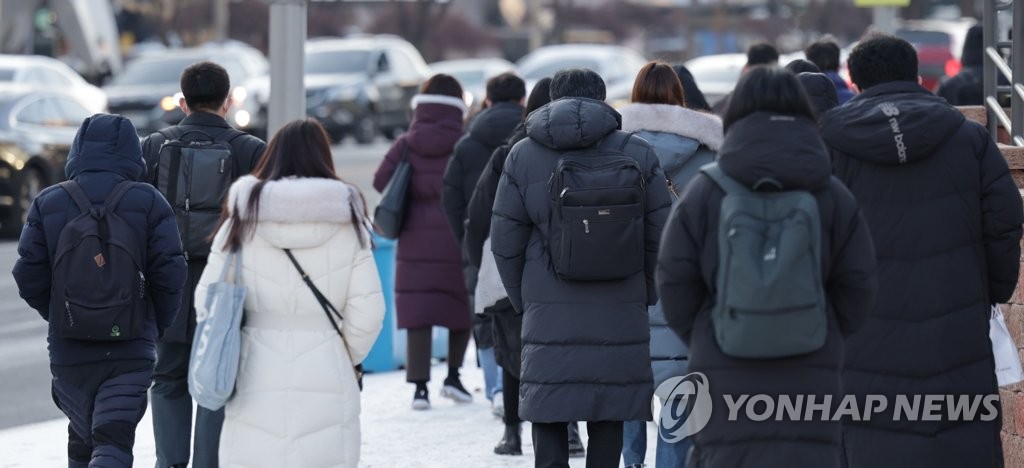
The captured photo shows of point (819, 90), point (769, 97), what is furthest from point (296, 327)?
point (819, 90)

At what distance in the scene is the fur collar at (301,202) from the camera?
5707 millimetres

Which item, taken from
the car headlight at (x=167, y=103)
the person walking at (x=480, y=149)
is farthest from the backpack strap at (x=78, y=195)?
the car headlight at (x=167, y=103)

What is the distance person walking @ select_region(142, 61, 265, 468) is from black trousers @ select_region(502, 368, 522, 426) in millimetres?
1487

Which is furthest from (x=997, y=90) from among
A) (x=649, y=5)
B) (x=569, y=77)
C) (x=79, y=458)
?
(x=649, y=5)

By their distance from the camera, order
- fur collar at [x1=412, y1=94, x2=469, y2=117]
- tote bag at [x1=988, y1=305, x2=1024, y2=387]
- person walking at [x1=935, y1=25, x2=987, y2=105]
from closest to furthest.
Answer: tote bag at [x1=988, y1=305, x2=1024, y2=387] → fur collar at [x1=412, y1=94, x2=469, y2=117] → person walking at [x1=935, y1=25, x2=987, y2=105]

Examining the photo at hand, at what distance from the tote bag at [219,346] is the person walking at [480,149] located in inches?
126

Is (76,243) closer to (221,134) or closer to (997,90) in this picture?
(221,134)

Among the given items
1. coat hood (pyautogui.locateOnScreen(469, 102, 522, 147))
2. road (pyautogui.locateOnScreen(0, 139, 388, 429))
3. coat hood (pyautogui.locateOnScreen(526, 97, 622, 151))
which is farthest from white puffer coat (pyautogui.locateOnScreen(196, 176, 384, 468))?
road (pyautogui.locateOnScreen(0, 139, 388, 429))

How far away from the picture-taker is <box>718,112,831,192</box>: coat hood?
4.62 meters

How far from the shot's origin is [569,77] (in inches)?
259

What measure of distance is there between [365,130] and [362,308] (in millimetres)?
27413

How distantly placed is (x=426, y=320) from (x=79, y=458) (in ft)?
11.5

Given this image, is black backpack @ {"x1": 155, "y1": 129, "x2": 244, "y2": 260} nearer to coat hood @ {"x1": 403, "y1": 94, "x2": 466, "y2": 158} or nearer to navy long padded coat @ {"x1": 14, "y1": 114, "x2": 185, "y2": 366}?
navy long padded coat @ {"x1": 14, "y1": 114, "x2": 185, "y2": 366}

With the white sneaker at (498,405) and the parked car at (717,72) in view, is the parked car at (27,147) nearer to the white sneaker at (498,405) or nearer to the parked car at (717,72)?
the parked car at (717,72)
